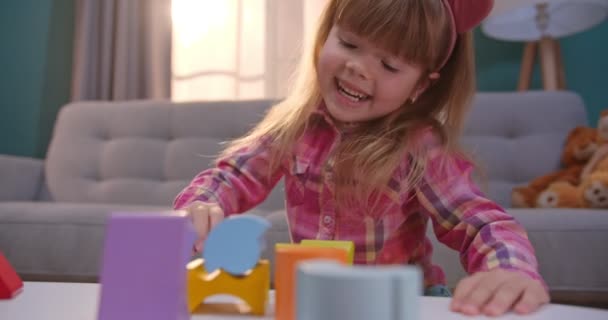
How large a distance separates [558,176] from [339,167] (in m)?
1.15

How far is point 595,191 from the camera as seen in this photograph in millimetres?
1533

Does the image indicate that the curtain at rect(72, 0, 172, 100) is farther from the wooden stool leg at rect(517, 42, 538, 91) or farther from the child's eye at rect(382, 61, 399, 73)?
the child's eye at rect(382, 61, 399, 73)

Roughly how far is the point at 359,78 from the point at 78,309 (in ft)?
1.67

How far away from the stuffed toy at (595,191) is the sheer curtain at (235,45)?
5.31 feet

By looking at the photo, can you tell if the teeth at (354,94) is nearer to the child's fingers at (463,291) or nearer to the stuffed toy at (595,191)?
the child's fingers at (463,291)

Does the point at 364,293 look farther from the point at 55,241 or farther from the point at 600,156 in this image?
the point at 600,156

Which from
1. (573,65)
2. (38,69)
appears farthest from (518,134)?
(38,69)


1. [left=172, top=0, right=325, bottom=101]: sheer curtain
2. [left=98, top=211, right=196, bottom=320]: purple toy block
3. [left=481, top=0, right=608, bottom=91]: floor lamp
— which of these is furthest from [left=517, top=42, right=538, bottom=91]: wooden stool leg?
[left=98, top=211, right=196, bottom=320]: purple toy block

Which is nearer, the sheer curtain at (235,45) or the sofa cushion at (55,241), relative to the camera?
the sofa cushion at (55,241)

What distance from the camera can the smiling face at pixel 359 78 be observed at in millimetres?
825

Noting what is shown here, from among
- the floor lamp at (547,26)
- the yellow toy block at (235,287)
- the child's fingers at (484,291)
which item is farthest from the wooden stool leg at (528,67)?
the yellow toy block at (235,287)

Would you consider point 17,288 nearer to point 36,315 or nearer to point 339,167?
point 36,315

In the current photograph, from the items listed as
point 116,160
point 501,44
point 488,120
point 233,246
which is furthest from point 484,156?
point 233,246

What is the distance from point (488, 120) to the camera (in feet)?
6.51
